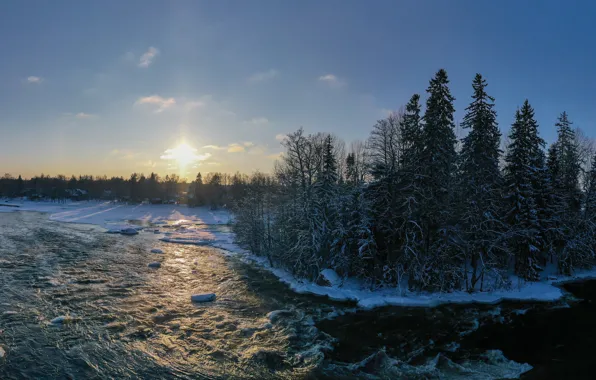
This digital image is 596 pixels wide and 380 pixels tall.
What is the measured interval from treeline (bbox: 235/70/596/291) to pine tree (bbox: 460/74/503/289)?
0.09 metres

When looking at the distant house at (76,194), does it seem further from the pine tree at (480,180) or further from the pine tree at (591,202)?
the pine tree at (591,202)

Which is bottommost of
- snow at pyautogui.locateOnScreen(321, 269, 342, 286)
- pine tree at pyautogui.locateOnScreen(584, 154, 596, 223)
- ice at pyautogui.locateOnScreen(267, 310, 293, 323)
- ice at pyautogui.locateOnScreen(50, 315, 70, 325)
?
ice at pyautogui.locateOnScreen(267, 310, 293, 323)

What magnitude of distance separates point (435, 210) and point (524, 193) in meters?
10.5

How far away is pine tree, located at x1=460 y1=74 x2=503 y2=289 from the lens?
25016 millimetres

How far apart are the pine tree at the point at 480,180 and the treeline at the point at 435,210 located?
0.09 m

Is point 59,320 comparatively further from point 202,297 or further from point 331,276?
point 331,276

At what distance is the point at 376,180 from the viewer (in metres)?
27.5

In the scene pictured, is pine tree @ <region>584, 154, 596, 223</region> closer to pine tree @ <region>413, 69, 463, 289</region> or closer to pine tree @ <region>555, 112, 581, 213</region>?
pine tree @ <region>555, 112, 581, 213</region>

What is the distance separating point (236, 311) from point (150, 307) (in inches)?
211

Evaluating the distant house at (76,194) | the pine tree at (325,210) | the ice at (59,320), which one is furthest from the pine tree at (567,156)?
the distant house at (76,194)

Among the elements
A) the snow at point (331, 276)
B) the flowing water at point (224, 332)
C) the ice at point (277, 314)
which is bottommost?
the ice at point (277, 314)

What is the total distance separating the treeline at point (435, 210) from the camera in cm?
2505

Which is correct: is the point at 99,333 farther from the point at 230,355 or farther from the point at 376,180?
the point at 376,180

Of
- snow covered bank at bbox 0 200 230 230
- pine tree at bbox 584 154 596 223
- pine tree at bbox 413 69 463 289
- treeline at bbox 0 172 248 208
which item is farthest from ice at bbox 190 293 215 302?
treeline at bbox 0 172 248 208
